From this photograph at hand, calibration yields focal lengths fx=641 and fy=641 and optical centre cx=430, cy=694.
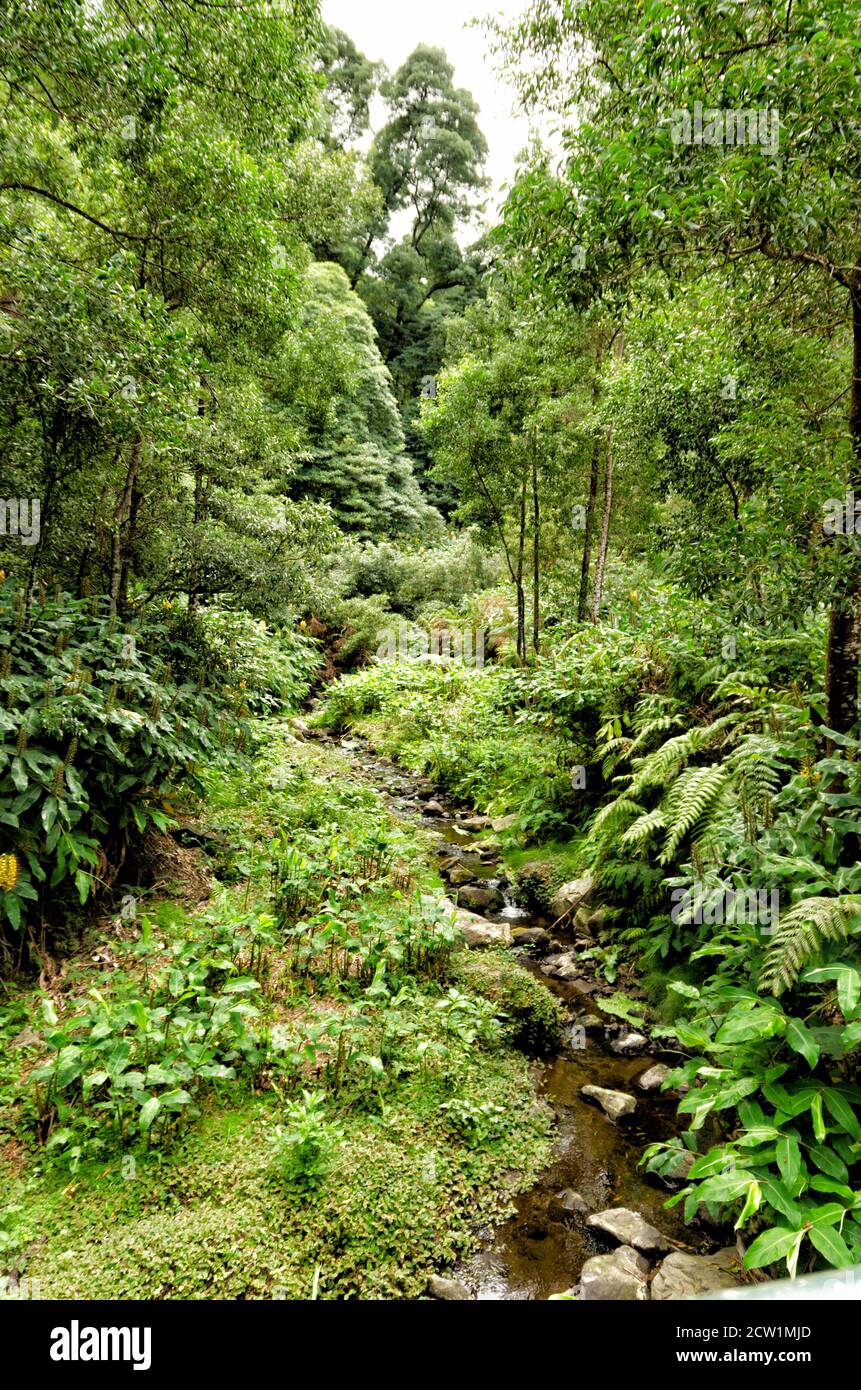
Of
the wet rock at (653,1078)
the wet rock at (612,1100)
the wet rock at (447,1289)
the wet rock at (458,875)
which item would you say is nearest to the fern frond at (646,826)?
the wet rock at (653,1078)

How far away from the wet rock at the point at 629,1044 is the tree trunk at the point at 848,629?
2.61 meters

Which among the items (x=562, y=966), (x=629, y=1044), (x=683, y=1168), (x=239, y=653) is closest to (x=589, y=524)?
(x=239, y=653)

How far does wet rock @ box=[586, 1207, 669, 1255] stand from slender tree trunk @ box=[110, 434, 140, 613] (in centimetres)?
563

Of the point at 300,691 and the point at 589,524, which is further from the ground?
the point at 589,524

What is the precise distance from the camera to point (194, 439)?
23.9 feet

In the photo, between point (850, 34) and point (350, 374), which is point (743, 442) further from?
point (350, 374)

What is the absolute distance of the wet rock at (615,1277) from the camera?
2.87 metres

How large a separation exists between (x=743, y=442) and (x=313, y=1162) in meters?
6.48

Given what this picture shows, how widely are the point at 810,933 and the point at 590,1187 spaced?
6.54 ft

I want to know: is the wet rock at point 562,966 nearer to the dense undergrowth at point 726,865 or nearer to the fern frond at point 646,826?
the dense undergrowth at point 726,865

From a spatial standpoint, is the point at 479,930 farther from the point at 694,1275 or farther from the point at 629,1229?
the point at 694,1275

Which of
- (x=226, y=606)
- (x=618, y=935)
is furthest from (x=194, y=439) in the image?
(x=618, y=935)

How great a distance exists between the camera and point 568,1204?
344 centimetres

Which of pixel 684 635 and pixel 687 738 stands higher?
pixel 684 635
